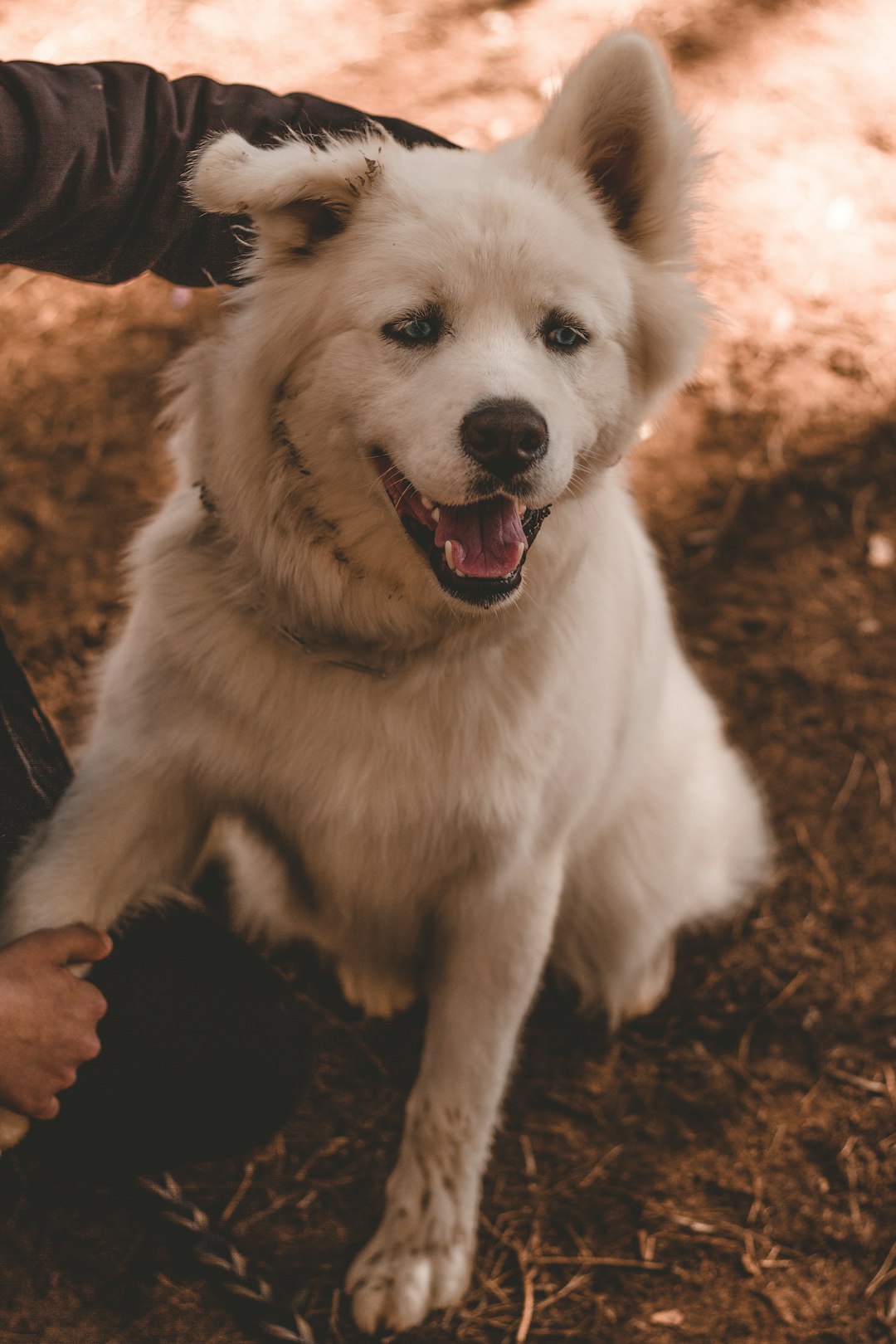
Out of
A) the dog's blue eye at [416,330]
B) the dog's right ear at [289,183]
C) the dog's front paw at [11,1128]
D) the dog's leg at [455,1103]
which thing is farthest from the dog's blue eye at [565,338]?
the dog's front paw at [11,1128]

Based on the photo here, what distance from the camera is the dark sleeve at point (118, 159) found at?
1593mm

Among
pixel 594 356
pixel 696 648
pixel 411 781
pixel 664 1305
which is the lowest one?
pixel 664 1305

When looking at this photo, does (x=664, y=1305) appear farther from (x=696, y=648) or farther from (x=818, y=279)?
(x=818, y=279)

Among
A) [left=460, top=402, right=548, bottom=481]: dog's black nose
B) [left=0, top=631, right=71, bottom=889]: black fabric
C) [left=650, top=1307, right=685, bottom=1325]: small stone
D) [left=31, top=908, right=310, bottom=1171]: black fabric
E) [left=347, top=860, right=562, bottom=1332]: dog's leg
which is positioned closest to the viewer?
[left=460, top=402, right=548, bottom=481]: dog's black nose

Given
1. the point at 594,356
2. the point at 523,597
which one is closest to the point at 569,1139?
the point at 523,597

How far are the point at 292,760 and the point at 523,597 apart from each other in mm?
472

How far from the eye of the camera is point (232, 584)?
1.91 metres

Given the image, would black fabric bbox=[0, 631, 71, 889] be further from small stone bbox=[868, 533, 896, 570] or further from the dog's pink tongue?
small stone bbox=[868, 533, 896, 570]

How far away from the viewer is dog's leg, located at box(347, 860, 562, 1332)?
2066 millimetres

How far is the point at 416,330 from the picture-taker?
65.8 inches

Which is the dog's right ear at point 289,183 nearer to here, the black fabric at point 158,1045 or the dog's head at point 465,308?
the dog's head at point 465,308

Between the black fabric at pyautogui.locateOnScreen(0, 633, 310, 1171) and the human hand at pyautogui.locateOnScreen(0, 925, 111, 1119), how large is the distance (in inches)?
5.2

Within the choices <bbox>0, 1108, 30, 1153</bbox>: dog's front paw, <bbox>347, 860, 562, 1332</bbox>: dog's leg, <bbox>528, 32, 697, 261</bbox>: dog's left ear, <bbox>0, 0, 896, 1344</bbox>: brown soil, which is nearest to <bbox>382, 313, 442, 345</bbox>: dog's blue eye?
<bbox>528, 32, 697, 261</bbox>: dog's left ear

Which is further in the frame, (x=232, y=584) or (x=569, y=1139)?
(x=569, y=1139)
